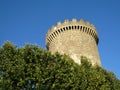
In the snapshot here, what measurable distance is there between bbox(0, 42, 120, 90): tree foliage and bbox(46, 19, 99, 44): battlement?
1339cm

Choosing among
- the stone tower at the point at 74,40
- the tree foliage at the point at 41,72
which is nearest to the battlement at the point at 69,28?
the stone tower at the point at 74,40

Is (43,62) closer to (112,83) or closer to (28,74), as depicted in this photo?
(28,74)

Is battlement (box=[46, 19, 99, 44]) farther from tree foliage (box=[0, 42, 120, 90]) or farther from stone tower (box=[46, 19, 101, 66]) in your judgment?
tree foliage (box=[0, 42, 120, 90])

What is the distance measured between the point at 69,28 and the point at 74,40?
8.08ft

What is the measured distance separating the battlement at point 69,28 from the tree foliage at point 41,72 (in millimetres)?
13392

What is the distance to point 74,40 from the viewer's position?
34469 mm

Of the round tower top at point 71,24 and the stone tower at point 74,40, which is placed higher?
the round tower top at point 71,24

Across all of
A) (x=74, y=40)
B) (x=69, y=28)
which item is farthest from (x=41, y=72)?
(x=69, y=28)

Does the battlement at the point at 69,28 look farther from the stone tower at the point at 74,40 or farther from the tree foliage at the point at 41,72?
the tree foliage at the point at 41,72

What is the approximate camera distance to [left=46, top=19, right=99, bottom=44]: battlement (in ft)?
119

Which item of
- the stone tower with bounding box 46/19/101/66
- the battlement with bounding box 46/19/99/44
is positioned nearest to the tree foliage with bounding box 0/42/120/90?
the stone tower with bounding box 46/19/101/66

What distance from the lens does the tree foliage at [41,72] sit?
19.9m

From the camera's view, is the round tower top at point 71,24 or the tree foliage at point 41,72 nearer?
the tree foliage at point 41,72

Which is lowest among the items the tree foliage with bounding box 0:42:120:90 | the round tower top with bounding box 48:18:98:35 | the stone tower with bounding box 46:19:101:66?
the tree foliage with bounding box 0:42:120:90
